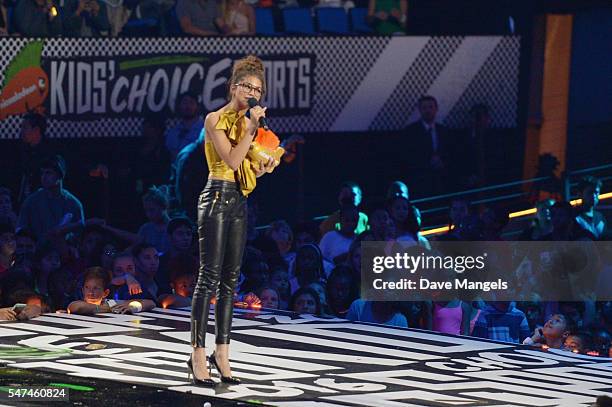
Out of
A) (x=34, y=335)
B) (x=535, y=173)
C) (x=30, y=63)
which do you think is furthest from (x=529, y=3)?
(x=34, y=335)

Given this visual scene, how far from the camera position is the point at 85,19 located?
13539 millimetres

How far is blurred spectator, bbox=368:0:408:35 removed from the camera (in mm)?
15328

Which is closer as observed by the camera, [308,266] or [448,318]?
[448,318]

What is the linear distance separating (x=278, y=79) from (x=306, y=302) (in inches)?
179

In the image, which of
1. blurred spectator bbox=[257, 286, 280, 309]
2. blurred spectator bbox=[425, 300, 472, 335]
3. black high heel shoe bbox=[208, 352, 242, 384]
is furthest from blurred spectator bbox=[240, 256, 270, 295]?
black high heel shoe bbox=[208, 352, 242, 384]

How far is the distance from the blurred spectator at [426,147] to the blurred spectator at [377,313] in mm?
4750

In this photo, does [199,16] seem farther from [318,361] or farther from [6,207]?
[318,361]

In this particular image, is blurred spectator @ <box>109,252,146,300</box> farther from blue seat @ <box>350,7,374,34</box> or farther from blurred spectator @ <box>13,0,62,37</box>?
blue seat @ <box>350,7,374,34</box>

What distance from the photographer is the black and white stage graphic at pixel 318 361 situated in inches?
282

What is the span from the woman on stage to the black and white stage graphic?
0.25 m

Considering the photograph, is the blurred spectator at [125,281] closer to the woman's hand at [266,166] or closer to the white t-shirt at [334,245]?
the white t-shirt at [334,245]

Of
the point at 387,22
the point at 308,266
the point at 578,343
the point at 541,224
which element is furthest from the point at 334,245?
the point at 387,22

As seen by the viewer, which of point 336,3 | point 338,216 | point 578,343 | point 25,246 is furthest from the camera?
point 336,3

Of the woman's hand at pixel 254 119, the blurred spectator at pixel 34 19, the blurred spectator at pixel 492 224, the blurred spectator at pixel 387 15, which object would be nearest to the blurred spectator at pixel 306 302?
the blurred spectator at pixel 492 224
